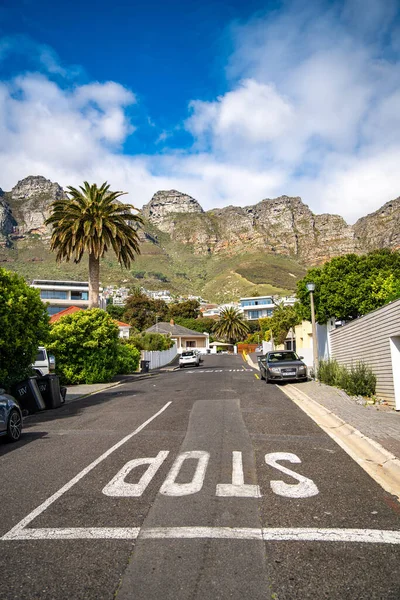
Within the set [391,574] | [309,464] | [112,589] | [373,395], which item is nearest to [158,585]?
[112,589]

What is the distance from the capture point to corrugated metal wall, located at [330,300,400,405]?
1319 centimetres

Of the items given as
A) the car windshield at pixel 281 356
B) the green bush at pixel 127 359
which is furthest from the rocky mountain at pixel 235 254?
the car windshield at pixel 281 356

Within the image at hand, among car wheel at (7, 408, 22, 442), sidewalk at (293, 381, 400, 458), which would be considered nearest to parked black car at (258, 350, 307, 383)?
sidewalk at (293, 381, 400, 458)

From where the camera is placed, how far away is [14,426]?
9555mm

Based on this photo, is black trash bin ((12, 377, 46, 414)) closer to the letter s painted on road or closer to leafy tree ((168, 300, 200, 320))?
the letter s painted on road

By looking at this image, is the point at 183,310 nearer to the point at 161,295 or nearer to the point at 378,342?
the point at 161,295

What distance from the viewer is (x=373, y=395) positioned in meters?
15.1

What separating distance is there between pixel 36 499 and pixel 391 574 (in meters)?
4.01

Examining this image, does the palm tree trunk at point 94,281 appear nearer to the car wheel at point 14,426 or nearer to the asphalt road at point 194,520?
the car wheel at point 14,426

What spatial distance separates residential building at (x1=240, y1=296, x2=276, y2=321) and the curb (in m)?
117

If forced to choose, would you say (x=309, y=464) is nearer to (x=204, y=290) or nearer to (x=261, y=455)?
(x=261, y=455)

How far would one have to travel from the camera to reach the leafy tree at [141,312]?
4003 inches

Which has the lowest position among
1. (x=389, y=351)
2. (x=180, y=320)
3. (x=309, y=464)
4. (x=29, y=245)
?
(x=309, y=464)

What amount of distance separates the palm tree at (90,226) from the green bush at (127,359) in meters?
5.27
